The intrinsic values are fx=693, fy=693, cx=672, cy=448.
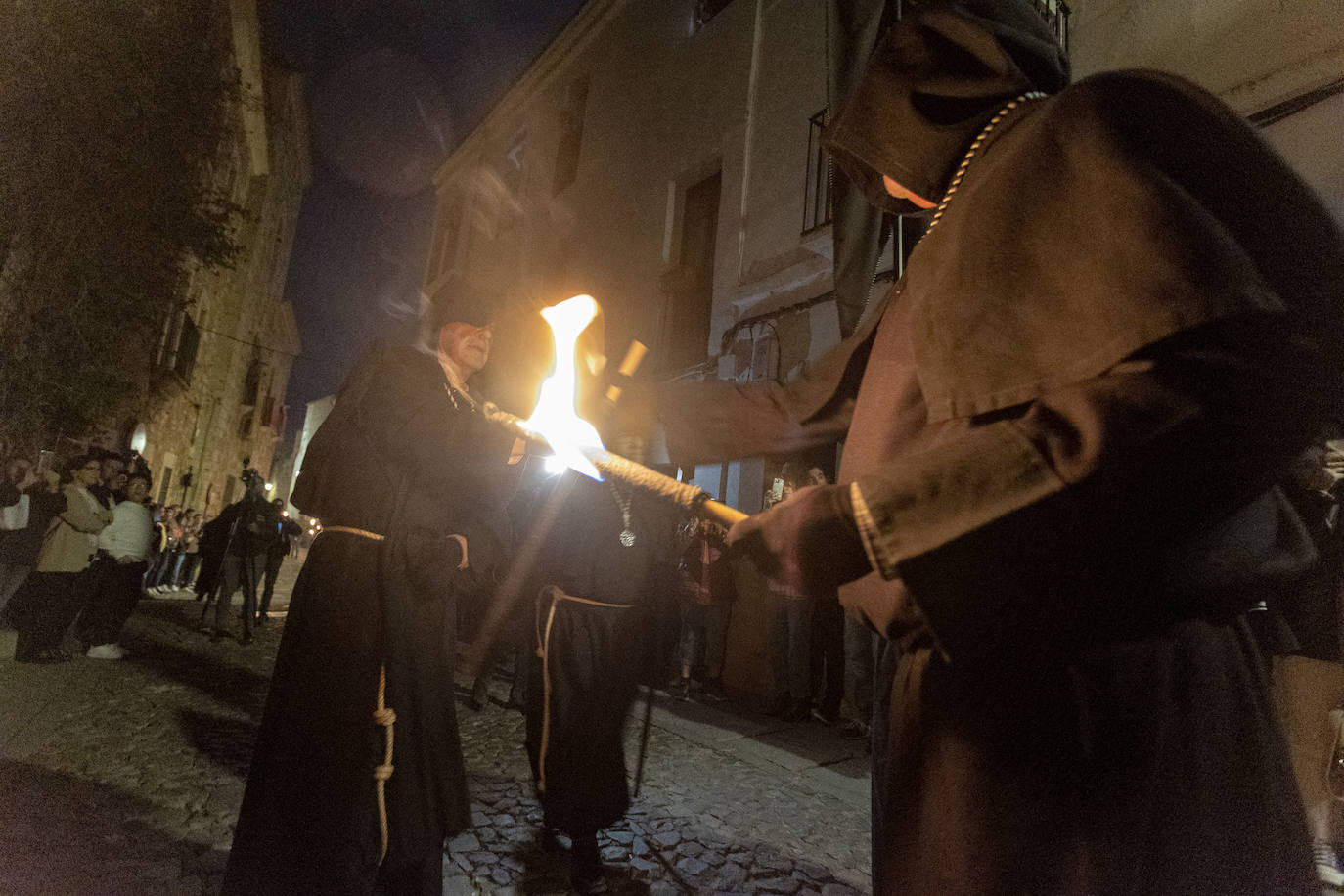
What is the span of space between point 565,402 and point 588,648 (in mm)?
2439

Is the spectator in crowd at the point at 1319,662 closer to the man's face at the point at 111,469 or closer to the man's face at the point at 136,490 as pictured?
the man's face at the point at 136,490

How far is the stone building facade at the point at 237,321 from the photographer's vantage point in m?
17.7

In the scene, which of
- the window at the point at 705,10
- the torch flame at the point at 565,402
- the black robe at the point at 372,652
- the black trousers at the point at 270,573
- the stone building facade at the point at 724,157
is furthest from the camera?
the window at the point at 705,10

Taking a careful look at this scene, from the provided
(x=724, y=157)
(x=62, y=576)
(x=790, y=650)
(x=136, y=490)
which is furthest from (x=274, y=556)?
(x=724, y=157)

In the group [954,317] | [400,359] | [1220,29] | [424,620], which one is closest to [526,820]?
[424,620]

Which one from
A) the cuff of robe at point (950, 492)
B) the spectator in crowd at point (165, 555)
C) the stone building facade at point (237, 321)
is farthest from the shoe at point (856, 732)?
the stone building facade at point (237, 321)

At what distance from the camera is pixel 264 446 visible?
37406 millimetres

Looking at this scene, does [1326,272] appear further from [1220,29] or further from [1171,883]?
[1220,29]

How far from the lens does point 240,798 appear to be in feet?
12.1

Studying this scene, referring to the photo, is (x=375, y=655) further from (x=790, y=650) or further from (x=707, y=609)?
(x=707, y=609)

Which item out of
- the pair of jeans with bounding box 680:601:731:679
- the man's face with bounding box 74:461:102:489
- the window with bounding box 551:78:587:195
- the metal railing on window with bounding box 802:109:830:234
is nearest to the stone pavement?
the pair of jeans with bounding box 680:601:731:679

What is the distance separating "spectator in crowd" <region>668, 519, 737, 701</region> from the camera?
7.90m

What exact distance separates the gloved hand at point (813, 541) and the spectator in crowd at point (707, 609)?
6.89m

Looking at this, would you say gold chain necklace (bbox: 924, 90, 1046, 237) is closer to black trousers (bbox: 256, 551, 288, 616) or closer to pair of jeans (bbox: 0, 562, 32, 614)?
pair of jeans (bbox: 0, 562, 32, 614)
